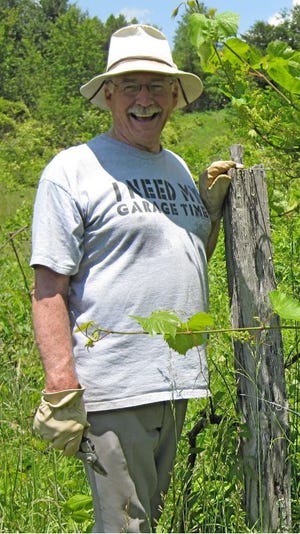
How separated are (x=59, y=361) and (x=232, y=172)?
84cm

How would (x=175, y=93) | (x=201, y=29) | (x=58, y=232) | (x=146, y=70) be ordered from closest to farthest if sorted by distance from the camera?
1. (x=201, y=29)
2. (x=58, y=232)
3. (x=146, y=70)
4. (x=175, y=93)

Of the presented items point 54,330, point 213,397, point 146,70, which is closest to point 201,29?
point 146,70

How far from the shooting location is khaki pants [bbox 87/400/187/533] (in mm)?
2498

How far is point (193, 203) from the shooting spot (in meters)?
2.78

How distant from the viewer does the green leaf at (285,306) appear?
6.73ft

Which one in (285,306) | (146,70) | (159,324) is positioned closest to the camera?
(159,324)

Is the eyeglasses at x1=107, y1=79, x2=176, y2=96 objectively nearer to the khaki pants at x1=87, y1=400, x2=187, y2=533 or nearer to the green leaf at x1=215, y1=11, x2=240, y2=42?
the green leaf at x1=215, y1=11, x2=240, y2=42

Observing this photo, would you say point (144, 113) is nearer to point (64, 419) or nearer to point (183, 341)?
point (183, 341)

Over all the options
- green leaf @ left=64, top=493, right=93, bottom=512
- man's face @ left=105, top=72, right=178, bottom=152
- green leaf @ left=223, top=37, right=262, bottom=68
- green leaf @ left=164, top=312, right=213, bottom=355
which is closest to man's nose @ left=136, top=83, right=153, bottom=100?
man's face @ left=105, top=72, right=178, bottom=152

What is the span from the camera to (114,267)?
2.51m

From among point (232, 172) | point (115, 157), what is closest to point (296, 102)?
point (232, 172)

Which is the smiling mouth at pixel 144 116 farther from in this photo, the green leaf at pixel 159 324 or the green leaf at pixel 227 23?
the green leaf at pixel 159 324

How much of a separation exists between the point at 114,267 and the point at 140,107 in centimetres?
53

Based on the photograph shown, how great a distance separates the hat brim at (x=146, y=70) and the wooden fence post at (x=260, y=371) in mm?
399
